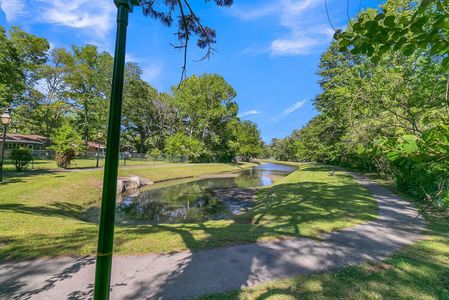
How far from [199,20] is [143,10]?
94 cm

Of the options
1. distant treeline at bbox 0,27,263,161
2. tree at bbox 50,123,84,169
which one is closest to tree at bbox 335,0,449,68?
tree at bbox 50,123,84,169

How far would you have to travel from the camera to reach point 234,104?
52250 millimetres

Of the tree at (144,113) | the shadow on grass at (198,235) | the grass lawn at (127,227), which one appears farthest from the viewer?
the tree at (144,113)

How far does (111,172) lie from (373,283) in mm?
4246

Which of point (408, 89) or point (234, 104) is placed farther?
point (234, 104)

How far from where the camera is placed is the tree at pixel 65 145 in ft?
65.7

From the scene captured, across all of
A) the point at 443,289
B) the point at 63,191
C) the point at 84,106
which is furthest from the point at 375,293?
the point at 84,106

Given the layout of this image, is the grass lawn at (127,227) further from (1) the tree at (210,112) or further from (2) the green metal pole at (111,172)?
(1) the tree at (210,112)

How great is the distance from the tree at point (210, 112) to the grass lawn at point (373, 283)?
4035 cm

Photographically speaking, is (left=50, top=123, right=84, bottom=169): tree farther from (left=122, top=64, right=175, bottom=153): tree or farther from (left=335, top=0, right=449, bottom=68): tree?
(left=335, top=0, right=449, bottom=68): tree

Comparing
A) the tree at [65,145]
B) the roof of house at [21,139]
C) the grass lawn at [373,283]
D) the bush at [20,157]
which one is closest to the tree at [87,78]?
the roof of house at [21,139]

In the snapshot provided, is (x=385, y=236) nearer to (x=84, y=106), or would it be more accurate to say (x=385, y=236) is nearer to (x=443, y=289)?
(x=443, y=289)

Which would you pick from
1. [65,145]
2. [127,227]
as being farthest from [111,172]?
[65,145]

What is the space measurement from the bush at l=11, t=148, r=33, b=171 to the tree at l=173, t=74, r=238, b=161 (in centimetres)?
2678
